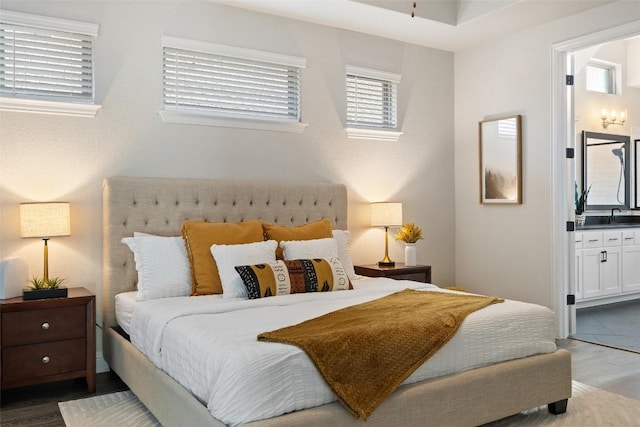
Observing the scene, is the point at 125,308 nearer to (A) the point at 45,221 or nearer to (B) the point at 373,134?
(A) the point at 45,221

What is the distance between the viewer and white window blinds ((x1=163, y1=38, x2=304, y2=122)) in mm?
4145

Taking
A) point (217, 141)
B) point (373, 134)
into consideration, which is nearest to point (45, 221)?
point (217, 141)

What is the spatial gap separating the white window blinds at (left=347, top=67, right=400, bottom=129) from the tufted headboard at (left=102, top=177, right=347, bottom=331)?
78 cm

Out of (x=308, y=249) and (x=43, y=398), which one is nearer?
(x=43, y=398)

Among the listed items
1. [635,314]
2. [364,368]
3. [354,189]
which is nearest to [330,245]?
[354,189]

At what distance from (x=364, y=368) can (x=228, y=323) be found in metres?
0.72

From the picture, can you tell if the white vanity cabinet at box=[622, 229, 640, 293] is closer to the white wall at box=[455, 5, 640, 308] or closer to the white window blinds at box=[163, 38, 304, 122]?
the white wall at box=[455, 5, 640, 308]

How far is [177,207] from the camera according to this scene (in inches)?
158

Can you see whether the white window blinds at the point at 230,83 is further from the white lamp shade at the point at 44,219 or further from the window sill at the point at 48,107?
the white lamp shade at the point at 44,219

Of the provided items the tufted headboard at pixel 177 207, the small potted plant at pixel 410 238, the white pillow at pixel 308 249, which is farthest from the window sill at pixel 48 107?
the small potted plant at pixel 410 238

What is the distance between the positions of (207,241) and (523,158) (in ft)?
9.54

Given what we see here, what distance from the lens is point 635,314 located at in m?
5.70

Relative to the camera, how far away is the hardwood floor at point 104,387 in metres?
3.07

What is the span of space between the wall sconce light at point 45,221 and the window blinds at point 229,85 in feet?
3.61
